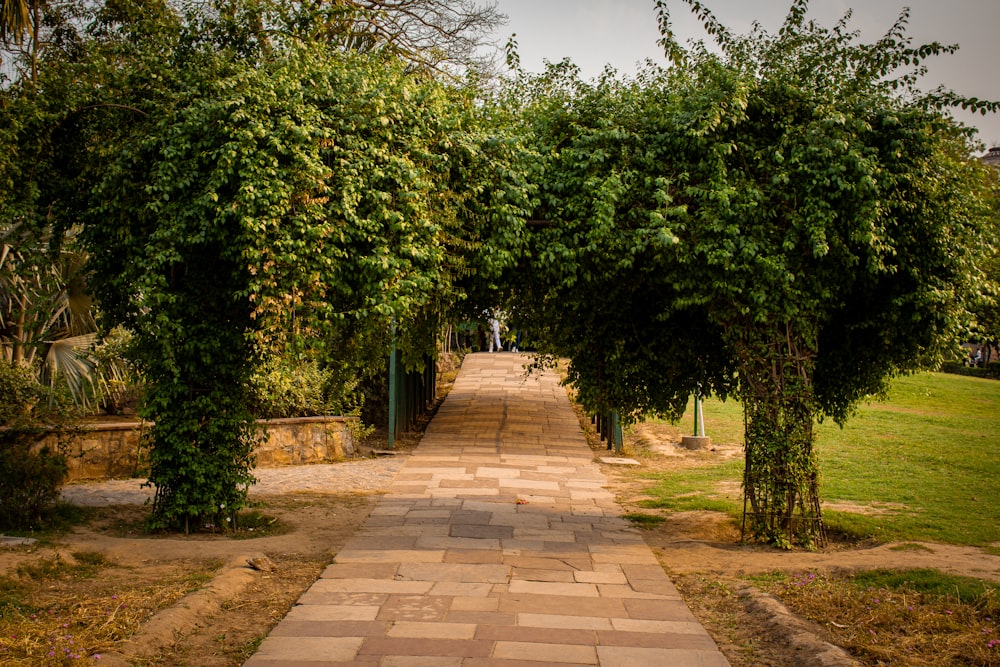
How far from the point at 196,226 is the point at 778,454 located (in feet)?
17.6

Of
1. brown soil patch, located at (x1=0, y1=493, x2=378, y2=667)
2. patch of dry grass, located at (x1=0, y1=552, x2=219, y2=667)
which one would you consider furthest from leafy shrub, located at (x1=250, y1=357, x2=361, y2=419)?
patch of dry grass, located at (x1=0, y1=552, x2=219, y2=667)

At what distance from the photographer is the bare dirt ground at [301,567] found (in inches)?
186

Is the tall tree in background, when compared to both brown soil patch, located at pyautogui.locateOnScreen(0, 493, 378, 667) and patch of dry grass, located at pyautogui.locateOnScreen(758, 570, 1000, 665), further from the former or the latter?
patch of dry grass, located at pyautogui.locateOnScreen(758, 570, 1000, 665)

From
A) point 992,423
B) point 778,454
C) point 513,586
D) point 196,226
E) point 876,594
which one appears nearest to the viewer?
point 876,594

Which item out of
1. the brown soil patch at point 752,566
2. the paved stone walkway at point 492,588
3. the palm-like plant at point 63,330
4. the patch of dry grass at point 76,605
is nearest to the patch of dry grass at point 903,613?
the brown soil patch at point 752,566

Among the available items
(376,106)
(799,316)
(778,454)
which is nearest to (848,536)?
(778,454)

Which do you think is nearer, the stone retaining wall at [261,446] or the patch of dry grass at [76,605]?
the patch of dry grass at [76,605]

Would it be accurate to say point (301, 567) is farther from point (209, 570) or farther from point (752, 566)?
point (752, 566)

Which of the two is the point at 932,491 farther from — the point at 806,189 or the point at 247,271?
the point at 247,271

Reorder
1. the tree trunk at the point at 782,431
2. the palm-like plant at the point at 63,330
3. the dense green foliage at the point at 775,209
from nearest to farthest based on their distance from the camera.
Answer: the dense green foliage at the point at 775,209, the tree trunk at the point at 782,431, the palm-like plant at the point at 63,330

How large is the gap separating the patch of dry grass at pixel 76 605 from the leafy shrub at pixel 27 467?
129cm

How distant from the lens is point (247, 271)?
263 inches

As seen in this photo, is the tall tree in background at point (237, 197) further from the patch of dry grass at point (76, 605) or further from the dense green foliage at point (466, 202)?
the patch of dry grass at point (76, 605)

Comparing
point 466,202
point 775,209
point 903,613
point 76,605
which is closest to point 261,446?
point 466,202
